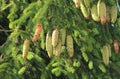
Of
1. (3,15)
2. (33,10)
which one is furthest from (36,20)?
(3,15)

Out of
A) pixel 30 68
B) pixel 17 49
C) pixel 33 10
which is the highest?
pixel 33 10

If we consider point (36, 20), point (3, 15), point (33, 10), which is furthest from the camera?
point (3, 15)

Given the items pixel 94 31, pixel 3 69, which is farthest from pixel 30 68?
pixel 94 31

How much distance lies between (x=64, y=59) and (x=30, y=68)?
447 millimetres

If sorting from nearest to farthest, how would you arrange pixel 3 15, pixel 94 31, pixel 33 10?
1. pixel 33 10
2. pixel 94 31
3. pixel 3 15

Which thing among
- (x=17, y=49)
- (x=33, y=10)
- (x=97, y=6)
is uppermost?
(x=97, y=6)

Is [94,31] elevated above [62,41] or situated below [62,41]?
below

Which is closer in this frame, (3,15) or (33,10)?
(33,10)

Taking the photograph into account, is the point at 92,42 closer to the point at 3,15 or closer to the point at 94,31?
the point at 94,31

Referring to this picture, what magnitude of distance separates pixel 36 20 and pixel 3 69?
2.42 feet

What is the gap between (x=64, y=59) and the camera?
3.95 meters

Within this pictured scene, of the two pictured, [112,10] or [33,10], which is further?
[33,10]

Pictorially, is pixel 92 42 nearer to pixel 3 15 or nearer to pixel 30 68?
pixel 30 68

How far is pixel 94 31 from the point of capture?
4102 mm
